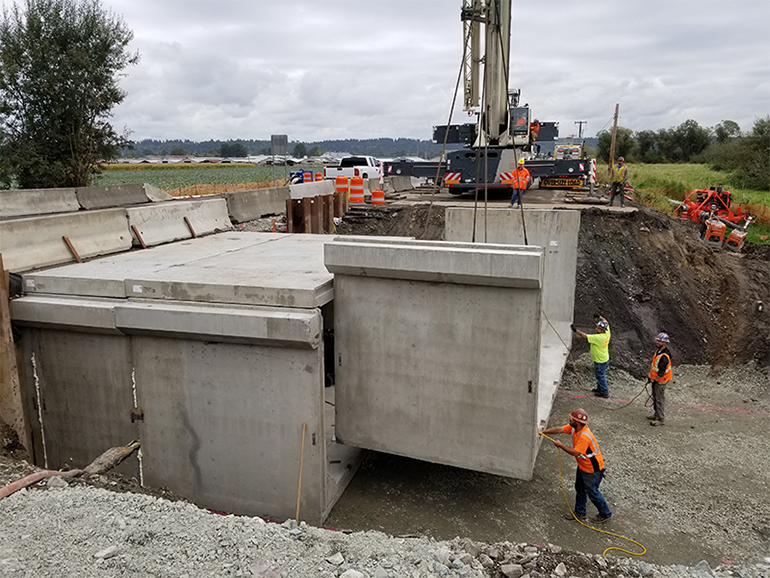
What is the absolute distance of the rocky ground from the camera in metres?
4.10

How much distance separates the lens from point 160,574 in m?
3.79

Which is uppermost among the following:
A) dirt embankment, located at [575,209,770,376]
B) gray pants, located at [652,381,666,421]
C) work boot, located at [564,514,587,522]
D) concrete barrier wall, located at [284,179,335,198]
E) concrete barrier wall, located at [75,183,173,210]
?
concrete barrier wall, located at [75,183,173,210]

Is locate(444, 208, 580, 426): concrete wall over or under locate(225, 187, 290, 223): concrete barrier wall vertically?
under

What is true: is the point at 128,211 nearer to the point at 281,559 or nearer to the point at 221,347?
the point at 221,347

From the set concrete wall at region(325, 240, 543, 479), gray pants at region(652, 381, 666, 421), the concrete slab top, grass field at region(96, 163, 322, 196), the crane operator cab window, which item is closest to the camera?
concrete wall at region(325, 240, 543, 479)

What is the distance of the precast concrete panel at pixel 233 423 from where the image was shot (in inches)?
245

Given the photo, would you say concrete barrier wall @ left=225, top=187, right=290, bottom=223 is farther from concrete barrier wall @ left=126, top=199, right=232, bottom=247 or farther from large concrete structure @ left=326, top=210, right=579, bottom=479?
large concrete structure @ left=326, top=210, right=579, bottom=479

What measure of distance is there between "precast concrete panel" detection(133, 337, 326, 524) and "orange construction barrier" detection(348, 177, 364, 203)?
12524 mm

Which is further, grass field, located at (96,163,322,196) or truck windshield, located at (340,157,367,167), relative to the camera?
truck windshield, located at (340,157,367,167)

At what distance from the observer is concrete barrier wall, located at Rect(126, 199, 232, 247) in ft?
32.3

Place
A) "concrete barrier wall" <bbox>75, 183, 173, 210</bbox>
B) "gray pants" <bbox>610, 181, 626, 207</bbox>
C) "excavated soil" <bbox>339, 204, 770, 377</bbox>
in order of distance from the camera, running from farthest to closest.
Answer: "gray pants" <bbox>610, 181, 626, 207</bbox> < "excavated soil" <bbox>339, 204, 770, 377</bbox> < "concrete barrier wall" <bbox>75, 183, 173, 210</bbox>

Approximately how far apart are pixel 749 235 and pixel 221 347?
2006 centimetres

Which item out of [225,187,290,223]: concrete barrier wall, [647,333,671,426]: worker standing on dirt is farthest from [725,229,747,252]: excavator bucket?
[225,187,290,223]: concrete barrier wall

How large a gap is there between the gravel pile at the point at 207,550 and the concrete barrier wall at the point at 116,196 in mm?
6801
